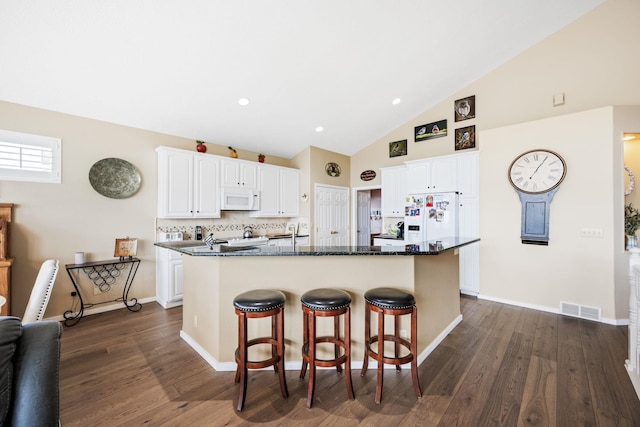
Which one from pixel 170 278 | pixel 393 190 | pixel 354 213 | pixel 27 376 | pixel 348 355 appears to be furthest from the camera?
pixel 354 213

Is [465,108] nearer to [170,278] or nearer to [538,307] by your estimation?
[538,307]

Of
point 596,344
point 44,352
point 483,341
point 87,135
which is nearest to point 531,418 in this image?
point 483,341

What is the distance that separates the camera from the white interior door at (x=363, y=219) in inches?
258

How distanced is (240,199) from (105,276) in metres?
2.19

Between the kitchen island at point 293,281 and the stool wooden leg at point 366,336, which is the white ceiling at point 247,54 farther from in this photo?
the stool wooden leg at point 366,336

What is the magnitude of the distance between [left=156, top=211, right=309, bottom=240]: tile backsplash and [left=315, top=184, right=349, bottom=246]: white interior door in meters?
0.36

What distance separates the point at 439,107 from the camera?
5.02 metres

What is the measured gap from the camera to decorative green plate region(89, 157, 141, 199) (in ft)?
11.6

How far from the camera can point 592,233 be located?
3.33 metres

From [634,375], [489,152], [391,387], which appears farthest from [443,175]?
[391,387]

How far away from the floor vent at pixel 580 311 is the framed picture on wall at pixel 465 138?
2694 millimetres

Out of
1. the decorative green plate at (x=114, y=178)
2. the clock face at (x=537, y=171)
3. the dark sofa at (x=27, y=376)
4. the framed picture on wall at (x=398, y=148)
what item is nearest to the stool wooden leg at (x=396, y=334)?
the dark sofa at (x=27, y=376)

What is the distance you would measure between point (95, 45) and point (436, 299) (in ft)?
13.7

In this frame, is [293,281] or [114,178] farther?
[114,178]
